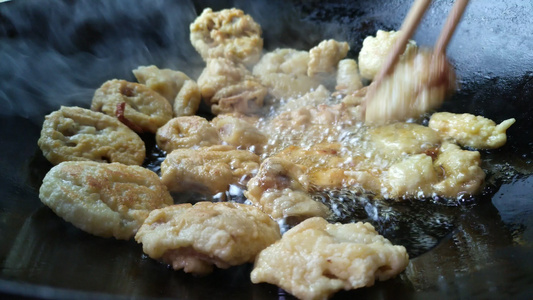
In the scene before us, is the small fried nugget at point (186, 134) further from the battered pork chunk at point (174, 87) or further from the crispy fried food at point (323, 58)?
the crispy fried food at point (323, 58)

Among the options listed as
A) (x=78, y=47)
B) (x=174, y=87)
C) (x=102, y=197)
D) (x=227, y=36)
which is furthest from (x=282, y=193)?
(x=78, y=47)

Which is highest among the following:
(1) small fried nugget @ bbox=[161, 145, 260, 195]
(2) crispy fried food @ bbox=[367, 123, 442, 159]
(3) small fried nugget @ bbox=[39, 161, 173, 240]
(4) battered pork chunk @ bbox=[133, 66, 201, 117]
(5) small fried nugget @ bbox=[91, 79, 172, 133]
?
(2) crispy fried food @ bbox=[367, 123, 442, 159]

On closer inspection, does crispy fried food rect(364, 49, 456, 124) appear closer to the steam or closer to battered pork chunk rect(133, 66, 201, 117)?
battered pork chunk rect(133, 66, 201, 117)

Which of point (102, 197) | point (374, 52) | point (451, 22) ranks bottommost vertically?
point (102, 197)

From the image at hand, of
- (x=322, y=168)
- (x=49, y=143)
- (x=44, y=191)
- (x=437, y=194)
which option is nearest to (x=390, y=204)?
(x=437, y=194)

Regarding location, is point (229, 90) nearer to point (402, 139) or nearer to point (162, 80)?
point (162, 80)

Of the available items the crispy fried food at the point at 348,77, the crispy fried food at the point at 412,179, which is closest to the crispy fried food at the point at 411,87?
the crispy fried food at the point at 412,179

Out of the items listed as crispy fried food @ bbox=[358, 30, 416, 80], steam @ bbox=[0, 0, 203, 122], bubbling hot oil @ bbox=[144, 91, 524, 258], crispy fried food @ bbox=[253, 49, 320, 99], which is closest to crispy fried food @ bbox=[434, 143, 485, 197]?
bubbling hot oil @ bbox=[144, 91, 524, 258]
